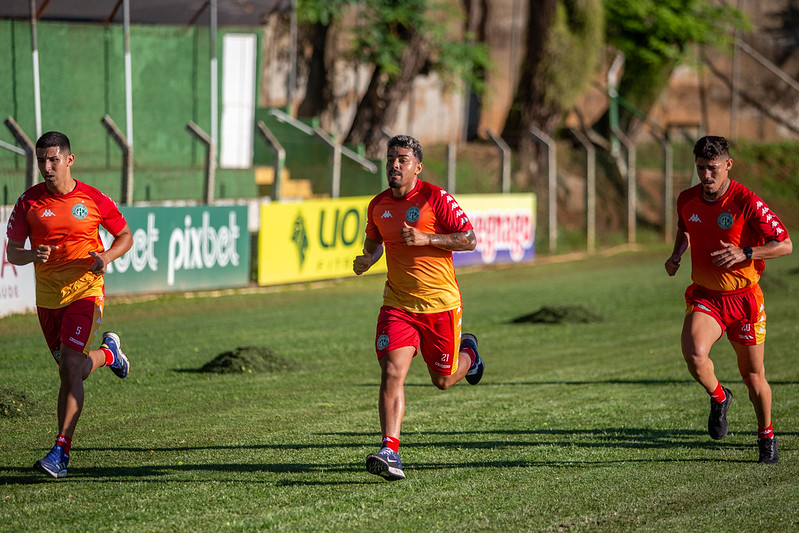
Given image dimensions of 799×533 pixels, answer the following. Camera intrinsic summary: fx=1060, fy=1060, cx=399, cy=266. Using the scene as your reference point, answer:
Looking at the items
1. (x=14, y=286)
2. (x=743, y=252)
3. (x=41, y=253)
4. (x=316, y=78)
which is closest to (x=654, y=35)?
(x=316, y=78)

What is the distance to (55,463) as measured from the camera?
6.81 m

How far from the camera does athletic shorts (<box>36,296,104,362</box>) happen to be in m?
7.22

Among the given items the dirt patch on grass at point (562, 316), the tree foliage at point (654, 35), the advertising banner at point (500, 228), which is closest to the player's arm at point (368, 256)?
the dirt patch on grass at point (562, 316)

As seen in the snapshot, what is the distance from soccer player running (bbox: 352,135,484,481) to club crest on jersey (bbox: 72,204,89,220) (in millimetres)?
2014

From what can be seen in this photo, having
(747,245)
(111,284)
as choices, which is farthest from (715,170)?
(111,284)

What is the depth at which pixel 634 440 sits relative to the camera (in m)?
8.23

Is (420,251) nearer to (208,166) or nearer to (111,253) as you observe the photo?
(111,253)

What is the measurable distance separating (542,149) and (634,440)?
2315cm

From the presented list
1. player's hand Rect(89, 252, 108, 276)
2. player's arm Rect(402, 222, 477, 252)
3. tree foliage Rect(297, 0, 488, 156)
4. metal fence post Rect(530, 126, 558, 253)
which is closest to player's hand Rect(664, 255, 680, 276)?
player's arm Rect(402, 222, 477, 252)

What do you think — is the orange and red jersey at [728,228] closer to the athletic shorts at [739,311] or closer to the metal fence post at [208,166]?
the athletic shorts at [739,311]

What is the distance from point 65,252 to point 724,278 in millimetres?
4664

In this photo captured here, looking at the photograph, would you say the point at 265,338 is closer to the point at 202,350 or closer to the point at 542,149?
the point at 202,350

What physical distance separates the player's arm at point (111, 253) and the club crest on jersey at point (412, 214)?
1.94 metres

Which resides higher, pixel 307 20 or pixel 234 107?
pixel 307 20
